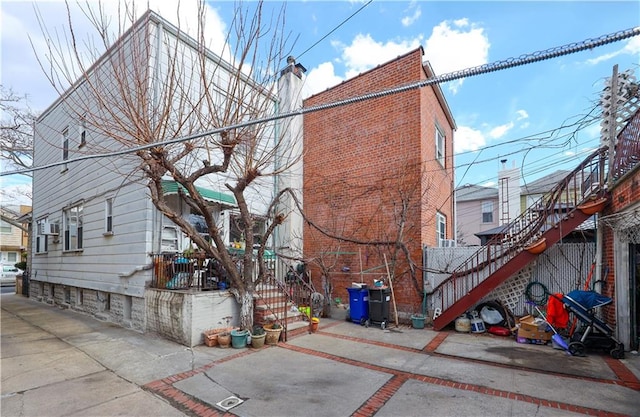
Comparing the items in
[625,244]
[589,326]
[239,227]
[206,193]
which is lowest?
[589,326]

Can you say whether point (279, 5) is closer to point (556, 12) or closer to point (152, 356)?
point (556, 12)

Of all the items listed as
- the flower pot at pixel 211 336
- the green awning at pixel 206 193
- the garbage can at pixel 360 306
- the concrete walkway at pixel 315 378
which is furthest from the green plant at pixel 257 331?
the green awning at pixel 206 193

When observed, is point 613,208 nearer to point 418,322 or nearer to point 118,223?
point 418,322

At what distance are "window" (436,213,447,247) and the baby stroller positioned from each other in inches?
176

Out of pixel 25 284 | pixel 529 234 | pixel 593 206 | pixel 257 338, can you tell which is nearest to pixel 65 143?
pixel 25 284

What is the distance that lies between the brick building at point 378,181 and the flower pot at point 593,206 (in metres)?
3.48

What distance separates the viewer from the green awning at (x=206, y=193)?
7.16 meters

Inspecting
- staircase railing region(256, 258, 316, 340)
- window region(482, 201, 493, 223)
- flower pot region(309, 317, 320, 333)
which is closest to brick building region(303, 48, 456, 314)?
staircase railing region(256, 258, 316, 340)

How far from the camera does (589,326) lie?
19.0ft

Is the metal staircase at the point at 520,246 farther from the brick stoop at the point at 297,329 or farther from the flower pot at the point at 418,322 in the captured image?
the brick stoop at the point at 297,329

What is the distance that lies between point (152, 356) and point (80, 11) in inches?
230

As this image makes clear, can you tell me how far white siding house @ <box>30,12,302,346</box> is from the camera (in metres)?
6.67

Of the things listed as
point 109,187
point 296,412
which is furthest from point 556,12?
point 109,187

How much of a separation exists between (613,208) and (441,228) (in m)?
5.14
